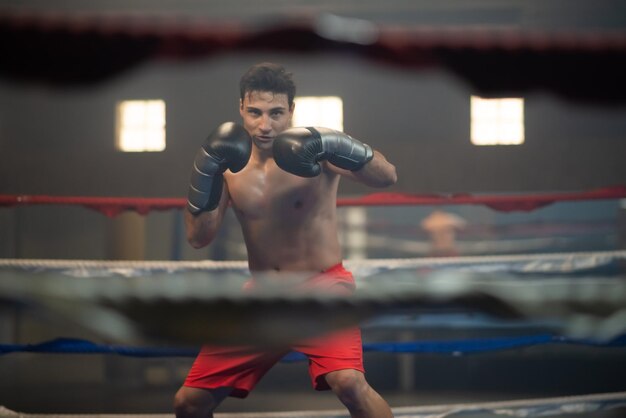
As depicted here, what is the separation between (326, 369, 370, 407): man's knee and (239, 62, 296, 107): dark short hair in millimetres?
391

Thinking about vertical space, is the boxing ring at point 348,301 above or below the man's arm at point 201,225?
below

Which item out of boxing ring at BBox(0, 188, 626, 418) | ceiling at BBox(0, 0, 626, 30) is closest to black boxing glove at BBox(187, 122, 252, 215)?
boxing ring at BBox(0, 188, 626, 418)

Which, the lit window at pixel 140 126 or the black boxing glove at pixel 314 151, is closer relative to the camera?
the black boxing glove at pixel 314 151

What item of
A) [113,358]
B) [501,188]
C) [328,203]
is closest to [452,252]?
[501,188]

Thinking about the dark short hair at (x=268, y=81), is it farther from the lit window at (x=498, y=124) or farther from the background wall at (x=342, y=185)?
→ the lit window at (x=498, y=124)

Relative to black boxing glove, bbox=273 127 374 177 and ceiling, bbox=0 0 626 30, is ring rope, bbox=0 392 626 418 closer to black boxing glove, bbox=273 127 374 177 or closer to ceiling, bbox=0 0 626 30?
black boxing glove, bbox=273 127 374 177

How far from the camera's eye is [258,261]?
3.80 feet

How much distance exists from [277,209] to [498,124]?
4.72 feet

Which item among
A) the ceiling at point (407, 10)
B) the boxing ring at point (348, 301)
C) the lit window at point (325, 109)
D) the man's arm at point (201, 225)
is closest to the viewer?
the boxing ring at point (348, 301)

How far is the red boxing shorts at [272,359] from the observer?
1.02 m

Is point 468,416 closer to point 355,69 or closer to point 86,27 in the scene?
point 86,27

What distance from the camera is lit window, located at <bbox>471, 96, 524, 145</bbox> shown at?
2297 mm

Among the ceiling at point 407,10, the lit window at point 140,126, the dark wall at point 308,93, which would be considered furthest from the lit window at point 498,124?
the lit window at point 140,126

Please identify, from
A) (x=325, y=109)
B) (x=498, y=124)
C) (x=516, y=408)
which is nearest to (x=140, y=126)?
(x=325, y=109)
